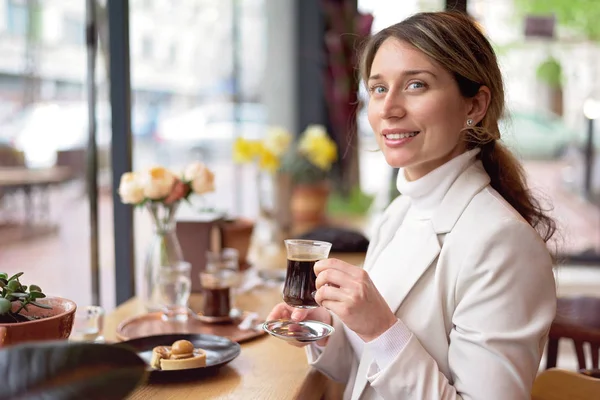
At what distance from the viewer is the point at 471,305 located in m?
1.46

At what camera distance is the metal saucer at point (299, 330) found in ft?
5.28

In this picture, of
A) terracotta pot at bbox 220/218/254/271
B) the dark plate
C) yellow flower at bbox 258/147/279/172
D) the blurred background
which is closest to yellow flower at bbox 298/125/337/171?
the blurred background

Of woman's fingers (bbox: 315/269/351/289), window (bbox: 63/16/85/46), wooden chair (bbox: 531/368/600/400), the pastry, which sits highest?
window (bbox: 63/16/85/46)

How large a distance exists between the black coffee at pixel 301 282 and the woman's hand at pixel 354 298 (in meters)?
0.06

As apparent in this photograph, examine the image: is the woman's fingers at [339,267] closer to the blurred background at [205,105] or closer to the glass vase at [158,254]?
the glass vase at [158,254]

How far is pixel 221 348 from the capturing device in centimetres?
189

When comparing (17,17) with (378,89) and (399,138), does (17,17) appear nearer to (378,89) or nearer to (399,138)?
(378,89)

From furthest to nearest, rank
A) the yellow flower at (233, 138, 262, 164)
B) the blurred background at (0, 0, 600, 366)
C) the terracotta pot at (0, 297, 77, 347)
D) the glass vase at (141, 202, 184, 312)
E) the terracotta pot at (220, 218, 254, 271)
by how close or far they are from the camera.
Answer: the yellow flower at (233, 138, 262, 164) < the terracotta pot at (220, 218, 254, 271) < the blurred background at (0, 0, 600, 366) < the glass vase at (141, 202, 184, 312) < the terracotta pot at (0, 297, 77, 347)

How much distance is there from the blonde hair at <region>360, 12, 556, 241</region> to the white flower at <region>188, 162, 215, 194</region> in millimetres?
786

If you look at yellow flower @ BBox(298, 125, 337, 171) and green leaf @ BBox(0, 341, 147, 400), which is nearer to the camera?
green leaf @ BBox(0, 341, 147, 400)

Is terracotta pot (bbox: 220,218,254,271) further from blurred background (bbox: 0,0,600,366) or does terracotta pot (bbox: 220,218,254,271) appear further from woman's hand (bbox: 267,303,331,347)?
woman's hand (bbox: 267,303,331,347)

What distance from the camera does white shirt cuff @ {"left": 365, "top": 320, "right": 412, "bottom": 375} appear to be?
1478 millimetres

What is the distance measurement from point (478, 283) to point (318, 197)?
3.28 metres

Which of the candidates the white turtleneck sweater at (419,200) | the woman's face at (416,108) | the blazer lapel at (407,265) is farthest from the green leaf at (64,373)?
the woman's face at (416,108)
